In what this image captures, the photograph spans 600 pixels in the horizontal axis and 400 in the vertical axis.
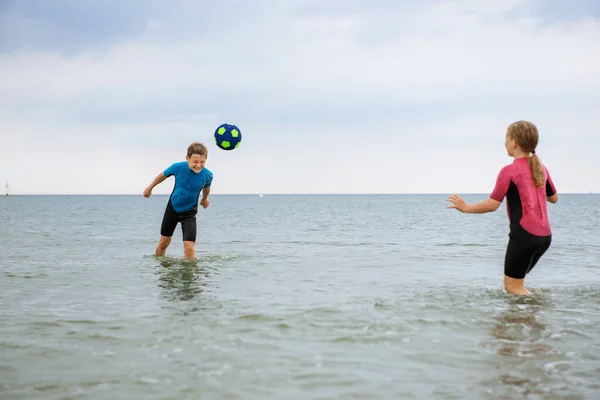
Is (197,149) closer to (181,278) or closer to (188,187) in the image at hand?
(188,187)

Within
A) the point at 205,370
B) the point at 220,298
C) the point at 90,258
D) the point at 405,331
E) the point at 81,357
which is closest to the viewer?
the point at 205,370

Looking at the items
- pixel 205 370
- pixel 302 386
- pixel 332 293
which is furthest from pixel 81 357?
pixel 332 293

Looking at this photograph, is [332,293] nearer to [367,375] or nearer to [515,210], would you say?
[515,210]

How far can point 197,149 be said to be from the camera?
1075cm

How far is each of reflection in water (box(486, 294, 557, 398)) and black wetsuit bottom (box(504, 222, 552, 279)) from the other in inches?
21.1

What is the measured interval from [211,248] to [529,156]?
1219 centimetres

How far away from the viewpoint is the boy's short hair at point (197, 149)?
35.2ft

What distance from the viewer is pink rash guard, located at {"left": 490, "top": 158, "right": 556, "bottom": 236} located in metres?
6.89

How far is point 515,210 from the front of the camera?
7012 millimetres

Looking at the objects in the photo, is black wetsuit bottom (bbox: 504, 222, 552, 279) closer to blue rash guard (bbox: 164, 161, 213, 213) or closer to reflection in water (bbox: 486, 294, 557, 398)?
reflection in water (bbox: 486, 294, 557, 398)

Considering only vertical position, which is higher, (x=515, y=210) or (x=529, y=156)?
(x=529, y=156)

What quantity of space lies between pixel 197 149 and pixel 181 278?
2.43 metres

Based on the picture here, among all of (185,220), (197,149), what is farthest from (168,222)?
(197,149)

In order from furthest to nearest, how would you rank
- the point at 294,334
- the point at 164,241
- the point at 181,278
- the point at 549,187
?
the point at 164,241 → the point at 181,278 → the point at 549,187 → the point at 294,334
